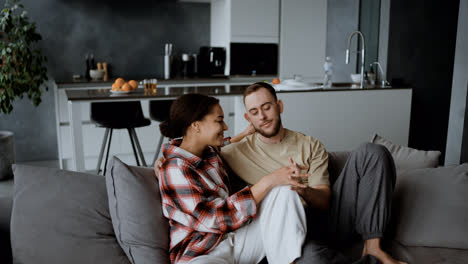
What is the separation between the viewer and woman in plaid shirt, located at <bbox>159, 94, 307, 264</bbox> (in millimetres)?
1763

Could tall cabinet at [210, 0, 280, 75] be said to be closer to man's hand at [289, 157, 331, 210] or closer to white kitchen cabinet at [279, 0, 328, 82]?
white kitchen cabinet at [279, 0, 328, 82]

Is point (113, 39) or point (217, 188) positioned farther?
point (113, 39)

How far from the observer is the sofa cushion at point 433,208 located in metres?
2.08

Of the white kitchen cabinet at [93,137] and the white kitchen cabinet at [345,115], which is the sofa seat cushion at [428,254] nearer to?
the white kitchen cabinet at [345,115]

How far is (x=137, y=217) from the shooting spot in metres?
1.81

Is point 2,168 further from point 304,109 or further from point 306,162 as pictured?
point 306,162

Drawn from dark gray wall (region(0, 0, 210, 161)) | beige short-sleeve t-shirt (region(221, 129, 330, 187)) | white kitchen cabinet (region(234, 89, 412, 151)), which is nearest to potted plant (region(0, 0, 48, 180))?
dark gray wall (region(0, 0, 210, 161))

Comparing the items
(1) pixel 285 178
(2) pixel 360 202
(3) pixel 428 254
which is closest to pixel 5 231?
(1) pixel 285 178

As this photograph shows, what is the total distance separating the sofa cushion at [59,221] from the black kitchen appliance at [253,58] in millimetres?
3799

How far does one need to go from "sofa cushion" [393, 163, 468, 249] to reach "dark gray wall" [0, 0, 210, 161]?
4045mm

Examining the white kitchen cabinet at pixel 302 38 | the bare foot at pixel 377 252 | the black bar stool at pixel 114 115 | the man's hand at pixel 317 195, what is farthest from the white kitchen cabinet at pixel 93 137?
the bare foot at pixel 377 252

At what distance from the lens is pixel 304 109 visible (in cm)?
400

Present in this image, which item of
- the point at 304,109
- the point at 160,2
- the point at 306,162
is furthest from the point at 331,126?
the point at 160,2

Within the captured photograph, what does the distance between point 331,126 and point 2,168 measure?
3.18 m
